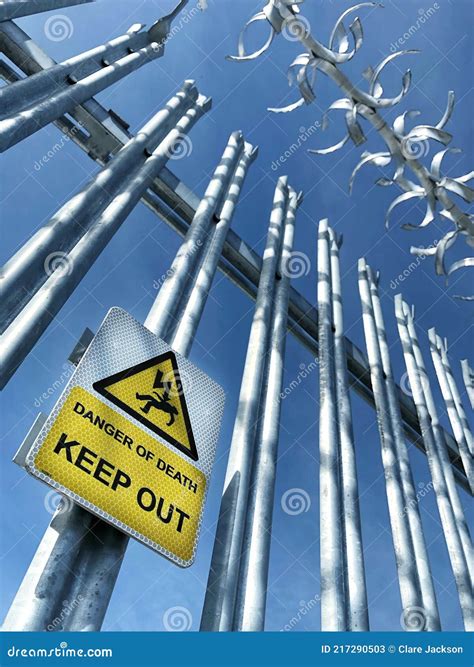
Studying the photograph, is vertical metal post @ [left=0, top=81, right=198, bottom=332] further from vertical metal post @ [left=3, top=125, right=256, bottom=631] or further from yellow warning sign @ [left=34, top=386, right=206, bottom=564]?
vertical metal post @ [left=3, top=125, right=256, bottom=631]

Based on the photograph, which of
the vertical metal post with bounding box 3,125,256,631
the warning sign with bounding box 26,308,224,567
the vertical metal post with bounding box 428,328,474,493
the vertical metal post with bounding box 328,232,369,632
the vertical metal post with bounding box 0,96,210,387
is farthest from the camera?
the vertical metal post with bounding box 428,328,474,493

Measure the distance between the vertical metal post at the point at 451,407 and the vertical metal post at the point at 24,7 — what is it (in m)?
7.80

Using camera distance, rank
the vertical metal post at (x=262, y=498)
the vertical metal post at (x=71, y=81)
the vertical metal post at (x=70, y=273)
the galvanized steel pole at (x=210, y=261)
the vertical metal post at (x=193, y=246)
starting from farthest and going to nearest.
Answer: the galvanized steel pole at (x=210, y=261) → the vertical metal post at (x=193, y=246) → the vertical metal post at (x=71, y=81) → the vertical metal post at (x=262, y=498) → the vertical metal post at (x=70, y=273)

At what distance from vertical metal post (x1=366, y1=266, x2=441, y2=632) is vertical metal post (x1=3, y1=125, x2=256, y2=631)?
152 inches

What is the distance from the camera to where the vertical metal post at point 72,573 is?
2.29 m

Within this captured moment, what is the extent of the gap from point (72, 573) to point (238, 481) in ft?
6.43

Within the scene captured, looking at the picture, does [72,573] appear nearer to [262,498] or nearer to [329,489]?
[262,498]

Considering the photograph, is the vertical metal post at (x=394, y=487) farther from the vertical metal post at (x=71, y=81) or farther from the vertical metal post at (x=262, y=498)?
the vertical metal post at (x=71, y=81)

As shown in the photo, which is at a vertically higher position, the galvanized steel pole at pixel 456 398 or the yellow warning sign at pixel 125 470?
the galvanized steel pole at pixel 456 398

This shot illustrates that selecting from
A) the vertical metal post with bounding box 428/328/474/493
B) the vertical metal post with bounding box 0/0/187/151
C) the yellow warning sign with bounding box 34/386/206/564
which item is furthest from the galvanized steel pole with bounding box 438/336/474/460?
the yellow warning sign with bounding box 34/386/206/564

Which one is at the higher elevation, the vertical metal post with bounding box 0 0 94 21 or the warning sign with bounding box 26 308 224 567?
the vertical metal post with bounding box 0 0 94 21

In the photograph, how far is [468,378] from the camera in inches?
398

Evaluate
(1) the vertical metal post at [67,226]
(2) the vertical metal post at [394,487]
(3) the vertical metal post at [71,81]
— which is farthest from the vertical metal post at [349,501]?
(3) the vertical metal post at [71,81]

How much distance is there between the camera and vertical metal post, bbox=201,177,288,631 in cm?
355
